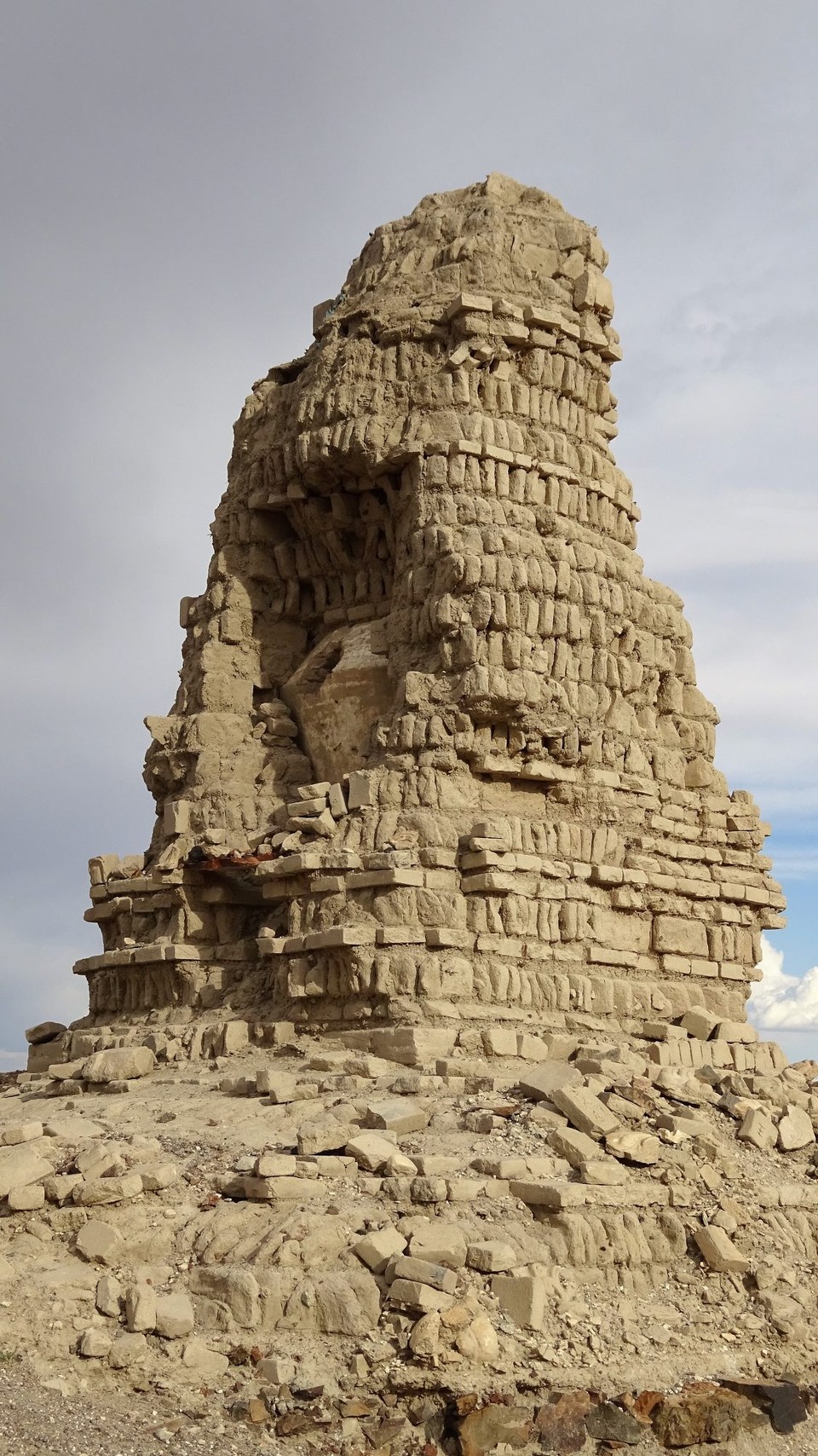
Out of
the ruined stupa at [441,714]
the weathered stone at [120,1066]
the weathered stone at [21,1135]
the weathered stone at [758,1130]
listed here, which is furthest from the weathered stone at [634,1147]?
the weathered stone at [120,1066]

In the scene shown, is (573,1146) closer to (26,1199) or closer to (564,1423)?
(564,1423)

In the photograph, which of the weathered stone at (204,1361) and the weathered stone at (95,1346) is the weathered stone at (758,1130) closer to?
the weathered stone at (204,1361)

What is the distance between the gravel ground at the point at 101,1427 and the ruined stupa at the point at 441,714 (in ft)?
15.1

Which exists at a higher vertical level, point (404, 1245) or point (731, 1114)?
point (731, 1114)

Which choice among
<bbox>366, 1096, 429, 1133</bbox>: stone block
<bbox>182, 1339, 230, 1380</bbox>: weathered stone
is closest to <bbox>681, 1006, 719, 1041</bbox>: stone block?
<bbox>366, 1096, 429, 1133</bbox>: stone block

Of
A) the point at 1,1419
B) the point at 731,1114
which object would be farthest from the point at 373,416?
the point at 1,1419

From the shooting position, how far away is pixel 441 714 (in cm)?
1453

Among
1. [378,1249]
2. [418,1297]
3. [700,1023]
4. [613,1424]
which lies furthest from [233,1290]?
[700,1023]

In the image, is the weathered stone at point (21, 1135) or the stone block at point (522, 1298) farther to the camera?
the weathered stone at point (21, 1135)

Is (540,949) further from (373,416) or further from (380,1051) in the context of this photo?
→ (373,416)

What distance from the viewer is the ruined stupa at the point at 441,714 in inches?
551

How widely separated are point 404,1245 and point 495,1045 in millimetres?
3598

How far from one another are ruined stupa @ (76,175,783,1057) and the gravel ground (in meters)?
4.62

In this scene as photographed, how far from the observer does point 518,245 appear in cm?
1638
